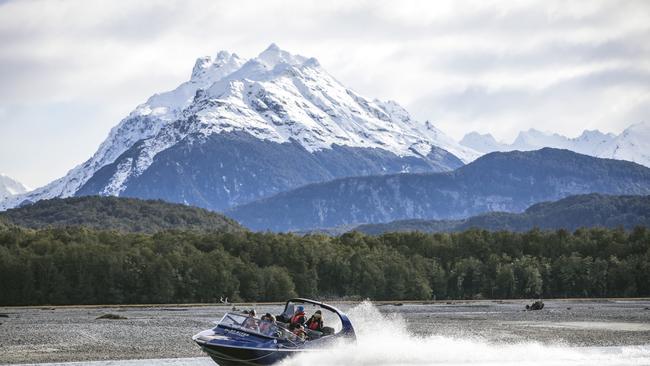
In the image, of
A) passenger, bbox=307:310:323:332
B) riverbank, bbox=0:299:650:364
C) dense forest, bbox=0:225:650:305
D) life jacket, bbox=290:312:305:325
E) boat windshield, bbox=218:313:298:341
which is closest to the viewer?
boat windshield, bbox=218:313:298:341

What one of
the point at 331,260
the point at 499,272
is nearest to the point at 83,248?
the point at 331,260

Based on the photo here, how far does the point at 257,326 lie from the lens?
49.1 m

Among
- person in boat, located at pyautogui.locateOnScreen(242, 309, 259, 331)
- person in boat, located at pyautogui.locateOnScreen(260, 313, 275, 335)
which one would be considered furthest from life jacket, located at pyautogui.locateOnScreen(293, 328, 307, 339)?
person in boat, located at pyautogui.locateOnScreen(242, 309, 259, 331)

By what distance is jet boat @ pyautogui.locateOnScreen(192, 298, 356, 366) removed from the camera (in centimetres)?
4809

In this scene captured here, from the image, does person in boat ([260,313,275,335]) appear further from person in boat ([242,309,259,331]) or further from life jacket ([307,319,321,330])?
life jacket ([307,319,321,330])

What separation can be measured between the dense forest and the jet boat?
2803 inches

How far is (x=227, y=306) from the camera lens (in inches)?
4390

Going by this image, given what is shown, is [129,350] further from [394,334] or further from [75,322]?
[75,322]

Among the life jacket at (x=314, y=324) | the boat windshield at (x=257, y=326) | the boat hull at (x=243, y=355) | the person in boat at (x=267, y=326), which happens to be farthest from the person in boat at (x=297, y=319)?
the boat hull at (x=243, y=355)

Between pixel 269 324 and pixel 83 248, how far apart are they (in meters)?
77.1

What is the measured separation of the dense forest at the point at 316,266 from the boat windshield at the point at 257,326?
233 ft

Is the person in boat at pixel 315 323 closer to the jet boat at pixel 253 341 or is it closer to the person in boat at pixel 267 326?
the jet boat at pixel 253 341

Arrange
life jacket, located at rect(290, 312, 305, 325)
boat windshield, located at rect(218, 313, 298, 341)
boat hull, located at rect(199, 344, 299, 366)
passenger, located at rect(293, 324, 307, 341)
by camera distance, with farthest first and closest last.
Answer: life jacket, located at rect(290, 312, 305, 325) → passenger, located at rect(293, 324, 307, 341) → boat windshield, located at rect(218, 313, 298, 341) → boat hull, located at rect(199, 344, 299, 366)

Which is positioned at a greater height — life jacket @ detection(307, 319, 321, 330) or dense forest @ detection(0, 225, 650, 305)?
dense forest @ detection(0, 225, 650, 305)
